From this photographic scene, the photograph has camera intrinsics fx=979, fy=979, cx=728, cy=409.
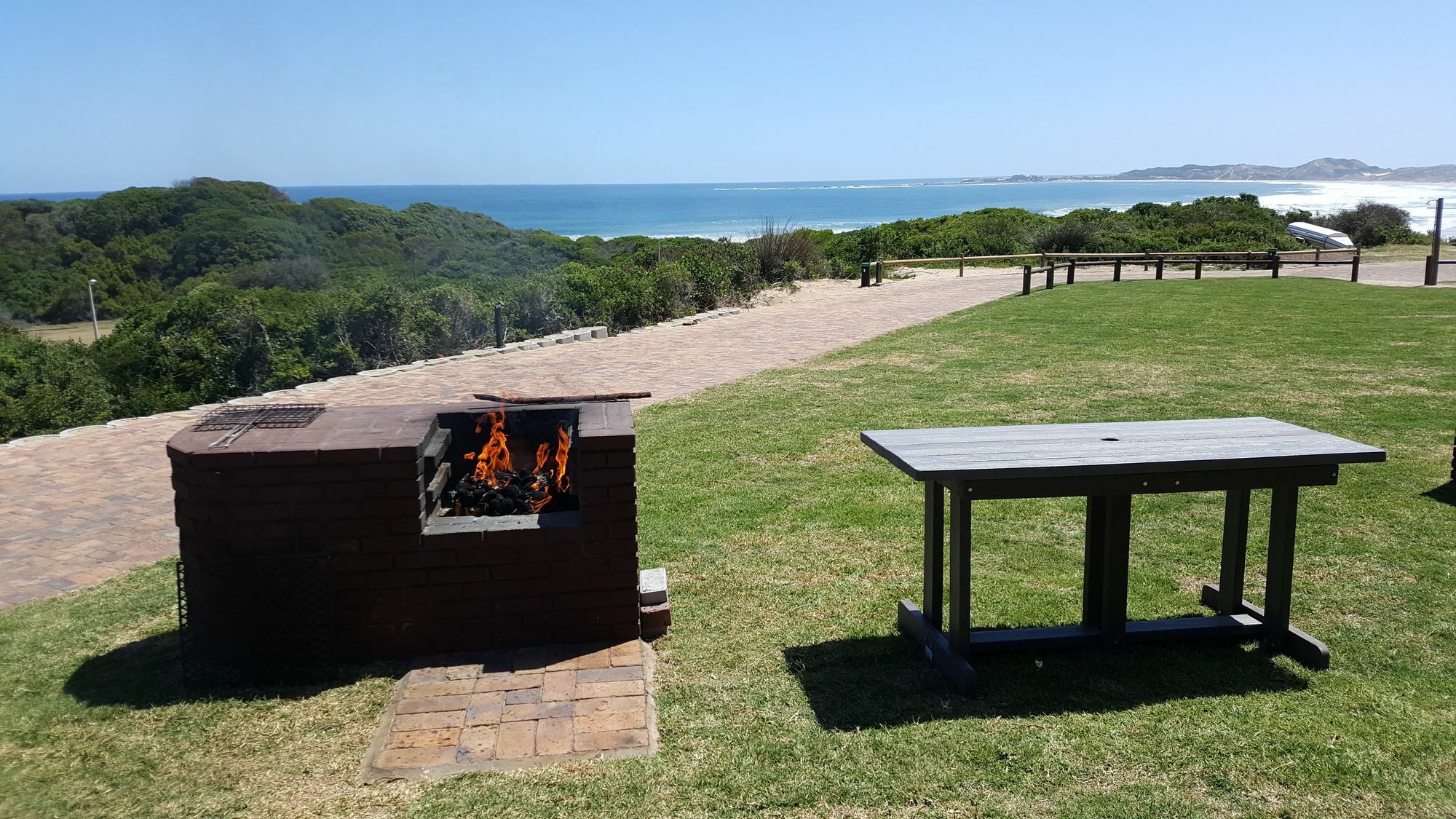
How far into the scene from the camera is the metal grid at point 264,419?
4246 millimetres

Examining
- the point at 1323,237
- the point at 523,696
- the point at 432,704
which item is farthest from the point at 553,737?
the point at 1323,237

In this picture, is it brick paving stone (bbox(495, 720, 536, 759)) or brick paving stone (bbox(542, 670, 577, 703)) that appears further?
brick paving stone (bbox(542, 670, 577, 703))

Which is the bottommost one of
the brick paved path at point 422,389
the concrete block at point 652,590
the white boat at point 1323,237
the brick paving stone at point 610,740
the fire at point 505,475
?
the brick paved path at point 422,389

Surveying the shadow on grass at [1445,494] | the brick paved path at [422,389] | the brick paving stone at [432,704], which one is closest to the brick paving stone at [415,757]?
the brick paving stone at [432,704]

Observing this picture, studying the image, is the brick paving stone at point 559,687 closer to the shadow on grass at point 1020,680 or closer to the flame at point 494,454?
the shadow on grass at point 1020,680

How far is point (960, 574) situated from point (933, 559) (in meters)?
0.25

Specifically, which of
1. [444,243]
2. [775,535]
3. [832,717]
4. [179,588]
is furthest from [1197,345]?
[444,243]

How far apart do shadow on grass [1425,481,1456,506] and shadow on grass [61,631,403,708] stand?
603cm

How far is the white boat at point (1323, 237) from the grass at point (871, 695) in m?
26.3

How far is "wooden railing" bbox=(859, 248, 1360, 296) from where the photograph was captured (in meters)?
22.4

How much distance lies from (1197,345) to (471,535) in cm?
1135

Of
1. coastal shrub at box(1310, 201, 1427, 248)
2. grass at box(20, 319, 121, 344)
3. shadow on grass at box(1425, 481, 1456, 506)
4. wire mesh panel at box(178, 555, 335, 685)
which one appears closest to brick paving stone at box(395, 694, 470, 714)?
wire mesh panel at box(178, 555, 335, 685)

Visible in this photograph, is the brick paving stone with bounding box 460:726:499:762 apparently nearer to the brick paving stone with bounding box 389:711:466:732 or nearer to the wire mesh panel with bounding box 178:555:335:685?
the brick paving stone with bounding box 389:711:466:732

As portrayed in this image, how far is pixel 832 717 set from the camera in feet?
11.5
